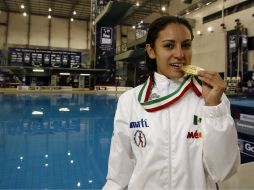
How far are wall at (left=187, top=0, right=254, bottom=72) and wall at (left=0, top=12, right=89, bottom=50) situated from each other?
14.1 m

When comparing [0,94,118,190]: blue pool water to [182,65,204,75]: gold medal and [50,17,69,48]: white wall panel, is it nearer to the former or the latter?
[182,65,204,75]: gold medal

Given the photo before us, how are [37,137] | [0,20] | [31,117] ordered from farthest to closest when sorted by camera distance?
[0,20]
[31,117]
[37,137]

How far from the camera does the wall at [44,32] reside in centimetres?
2683

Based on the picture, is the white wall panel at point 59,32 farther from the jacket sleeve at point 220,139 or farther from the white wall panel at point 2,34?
the jacket sleeve at point 220,139

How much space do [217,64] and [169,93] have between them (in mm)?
17244

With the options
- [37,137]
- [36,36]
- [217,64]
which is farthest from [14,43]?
[37,137]

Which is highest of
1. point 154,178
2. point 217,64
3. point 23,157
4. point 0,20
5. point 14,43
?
point 0,20

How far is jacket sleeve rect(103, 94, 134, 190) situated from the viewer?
1150mm

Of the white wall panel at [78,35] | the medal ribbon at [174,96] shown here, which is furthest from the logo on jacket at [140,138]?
the white wall panel at [78,35]

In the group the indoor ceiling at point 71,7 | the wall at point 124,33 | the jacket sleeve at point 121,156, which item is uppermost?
the indoor ceiling at point 71,7

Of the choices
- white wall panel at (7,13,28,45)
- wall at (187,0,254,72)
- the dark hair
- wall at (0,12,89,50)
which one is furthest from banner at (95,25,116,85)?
the dark hair

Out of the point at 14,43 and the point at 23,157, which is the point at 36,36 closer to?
the point at 14,43

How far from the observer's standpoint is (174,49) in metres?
1.12

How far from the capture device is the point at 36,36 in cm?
2775
